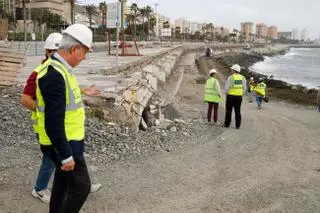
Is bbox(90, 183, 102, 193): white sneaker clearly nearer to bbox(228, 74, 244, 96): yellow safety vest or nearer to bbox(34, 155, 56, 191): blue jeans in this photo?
bbox(34, 155, 56, 191): blue jeans

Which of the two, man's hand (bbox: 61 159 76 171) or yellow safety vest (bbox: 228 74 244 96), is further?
yellow safety vest (bbox: 228 74 244 96)

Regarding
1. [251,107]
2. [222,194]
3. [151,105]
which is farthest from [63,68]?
[251,107]

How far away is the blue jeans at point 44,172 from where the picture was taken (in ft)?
14.5

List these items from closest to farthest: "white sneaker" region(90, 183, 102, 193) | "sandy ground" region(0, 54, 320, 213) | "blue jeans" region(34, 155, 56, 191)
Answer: "blue jeans" region(34, 155, 56, 191) < "sandy ground" region(0, 54, 320, 213) < "white sneaker" region(90, 183, 102, 193)

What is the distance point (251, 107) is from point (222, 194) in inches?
393

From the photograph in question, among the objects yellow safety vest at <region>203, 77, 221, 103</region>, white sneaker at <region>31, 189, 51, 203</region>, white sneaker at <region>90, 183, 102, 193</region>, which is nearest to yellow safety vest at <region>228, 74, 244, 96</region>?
yellow safety vest at <region>203, 77, 221, 103</region>

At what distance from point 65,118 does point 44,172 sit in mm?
1697

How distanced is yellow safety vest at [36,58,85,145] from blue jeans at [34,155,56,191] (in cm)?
122

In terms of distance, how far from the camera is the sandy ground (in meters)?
4.91

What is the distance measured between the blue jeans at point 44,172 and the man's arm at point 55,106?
56.7 inches

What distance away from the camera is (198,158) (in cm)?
715

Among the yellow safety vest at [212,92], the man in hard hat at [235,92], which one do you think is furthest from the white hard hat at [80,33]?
the yellow safety vest at [212,92]

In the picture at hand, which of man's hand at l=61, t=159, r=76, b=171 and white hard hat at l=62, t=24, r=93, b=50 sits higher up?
white hard hat at l=62, t=24, r=93, b=50

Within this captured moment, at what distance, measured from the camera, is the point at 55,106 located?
9.62 feet
